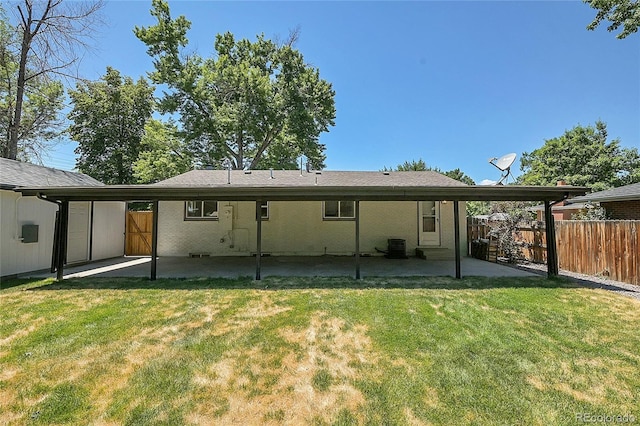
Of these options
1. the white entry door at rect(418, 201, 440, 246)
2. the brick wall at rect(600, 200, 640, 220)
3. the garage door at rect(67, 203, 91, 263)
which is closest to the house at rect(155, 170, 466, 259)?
the white entry door at rect(418, 201, 440, 246)

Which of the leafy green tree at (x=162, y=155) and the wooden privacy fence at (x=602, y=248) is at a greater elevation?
the leafy green tree at (x=162, y=155)

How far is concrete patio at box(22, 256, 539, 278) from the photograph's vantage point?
7.59m

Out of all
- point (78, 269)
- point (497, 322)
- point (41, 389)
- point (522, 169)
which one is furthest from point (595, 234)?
point (522, 169)

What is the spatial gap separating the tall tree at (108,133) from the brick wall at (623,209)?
26778 millimetres

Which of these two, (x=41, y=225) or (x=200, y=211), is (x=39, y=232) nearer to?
(x=41, y=225)

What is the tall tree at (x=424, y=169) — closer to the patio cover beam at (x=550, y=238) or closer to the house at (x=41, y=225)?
the patio cover beam at (x=550, y=238)

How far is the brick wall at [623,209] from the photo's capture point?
993cm

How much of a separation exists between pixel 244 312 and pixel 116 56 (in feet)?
48.5

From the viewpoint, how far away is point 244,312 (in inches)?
187

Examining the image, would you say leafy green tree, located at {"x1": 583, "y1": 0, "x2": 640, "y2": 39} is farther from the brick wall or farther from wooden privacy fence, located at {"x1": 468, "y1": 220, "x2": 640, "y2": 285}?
wooden privacy fence, located at {"x1": 468, "y1": 220, "x2": 640, "y2": 285}

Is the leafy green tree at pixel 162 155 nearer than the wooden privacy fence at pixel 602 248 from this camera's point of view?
No

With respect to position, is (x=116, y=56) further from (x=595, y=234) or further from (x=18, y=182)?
(x=595, y=234)

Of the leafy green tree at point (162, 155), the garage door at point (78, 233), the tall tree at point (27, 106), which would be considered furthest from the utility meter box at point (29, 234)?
the leafy green tree at point (162, 155)

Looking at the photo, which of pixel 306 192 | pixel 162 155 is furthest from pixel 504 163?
pixel 162 155
